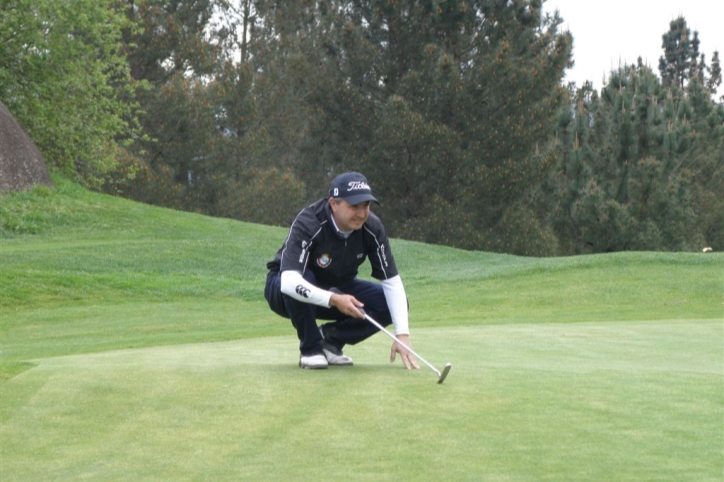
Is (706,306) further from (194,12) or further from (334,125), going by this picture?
(194,12)

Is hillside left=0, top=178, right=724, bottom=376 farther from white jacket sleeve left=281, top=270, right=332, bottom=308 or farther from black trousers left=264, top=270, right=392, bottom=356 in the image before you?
white jacket sleeve left=281, top=270, right=332, bottom=308

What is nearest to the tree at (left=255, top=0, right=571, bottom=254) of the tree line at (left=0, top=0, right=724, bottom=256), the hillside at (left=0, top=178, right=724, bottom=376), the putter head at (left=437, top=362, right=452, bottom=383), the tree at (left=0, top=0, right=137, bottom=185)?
the tree line at (left=0, top=0, right=724, bottom=256)

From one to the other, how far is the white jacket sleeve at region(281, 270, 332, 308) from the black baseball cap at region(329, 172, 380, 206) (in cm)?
61

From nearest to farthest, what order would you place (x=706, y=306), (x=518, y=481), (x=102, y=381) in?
(x=518, y=481) → (x=102, y=381) → (x=706, y=306)

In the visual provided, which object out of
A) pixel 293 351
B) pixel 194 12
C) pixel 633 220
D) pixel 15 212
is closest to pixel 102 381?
pixel 293 351

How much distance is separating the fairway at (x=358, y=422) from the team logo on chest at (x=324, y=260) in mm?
772

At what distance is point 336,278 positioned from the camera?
27.2ft

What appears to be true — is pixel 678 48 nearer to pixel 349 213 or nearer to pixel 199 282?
pixel 199 282

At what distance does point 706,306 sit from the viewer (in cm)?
1922

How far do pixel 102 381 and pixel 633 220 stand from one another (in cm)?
3668

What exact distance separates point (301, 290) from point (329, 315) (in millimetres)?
899

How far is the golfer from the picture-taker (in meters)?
7.68

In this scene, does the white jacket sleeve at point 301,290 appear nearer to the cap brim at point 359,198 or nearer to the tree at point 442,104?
the cap brim at point 359,198

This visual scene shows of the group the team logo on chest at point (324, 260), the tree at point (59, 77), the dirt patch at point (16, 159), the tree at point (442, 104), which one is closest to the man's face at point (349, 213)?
the team logo on chest at point (324, 260)
